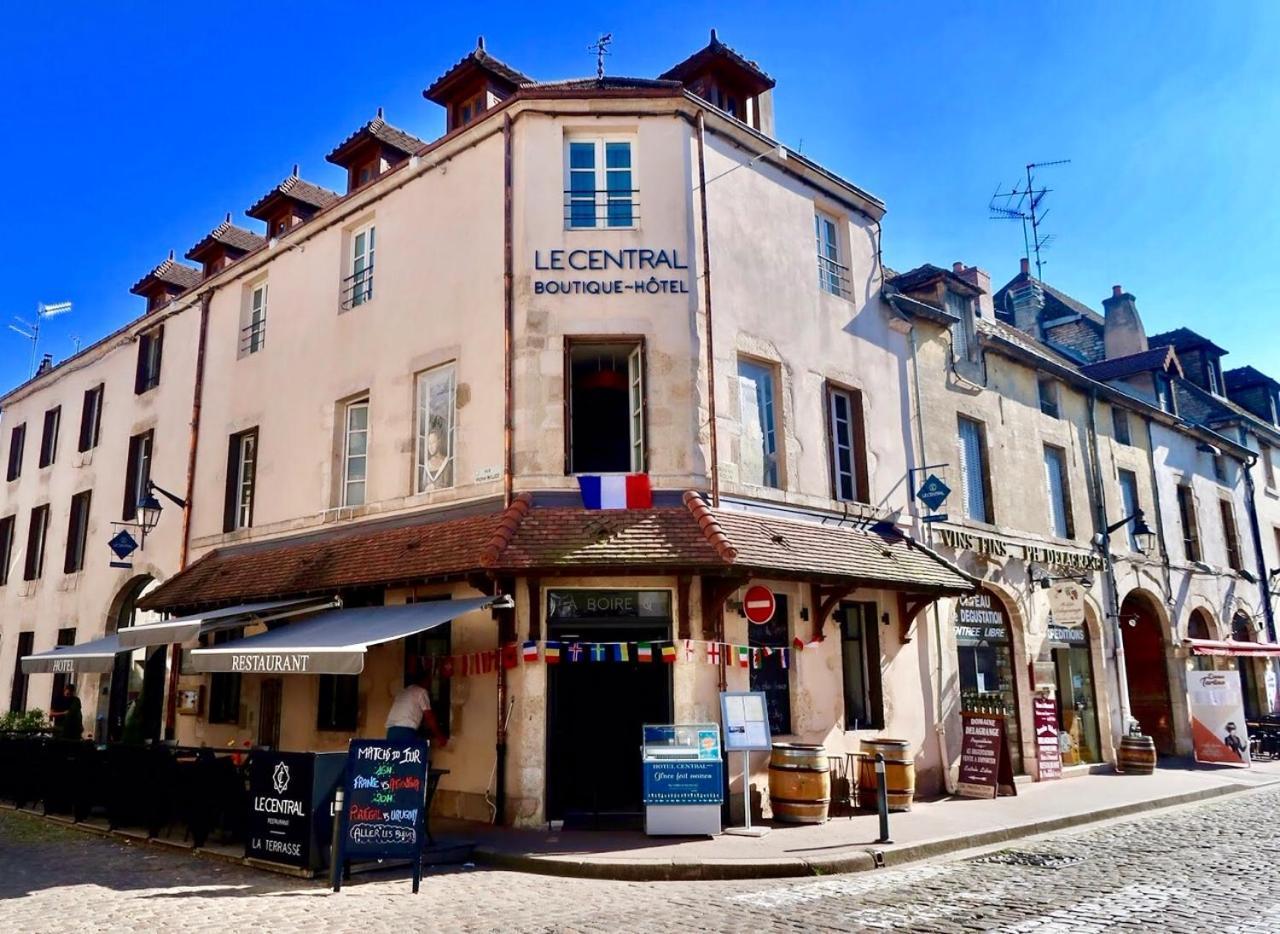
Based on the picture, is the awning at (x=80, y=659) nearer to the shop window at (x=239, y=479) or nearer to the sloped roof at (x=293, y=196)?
the shop window at (x=239, y=479)

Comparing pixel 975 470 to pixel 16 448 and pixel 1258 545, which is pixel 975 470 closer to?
pixel 1258 545

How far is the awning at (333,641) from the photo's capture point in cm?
941

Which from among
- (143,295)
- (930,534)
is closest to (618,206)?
(930,534)

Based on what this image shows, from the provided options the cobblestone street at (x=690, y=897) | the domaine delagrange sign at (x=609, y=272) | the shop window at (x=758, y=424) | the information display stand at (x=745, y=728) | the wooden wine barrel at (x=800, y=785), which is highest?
the domaine delagrange sign at (x=609, y=272)

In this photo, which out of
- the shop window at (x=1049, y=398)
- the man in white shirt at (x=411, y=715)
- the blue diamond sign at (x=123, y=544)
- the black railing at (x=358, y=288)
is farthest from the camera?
the shop window at (x=1049, y=398)

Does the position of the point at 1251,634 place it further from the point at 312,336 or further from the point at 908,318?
the point at 312,336

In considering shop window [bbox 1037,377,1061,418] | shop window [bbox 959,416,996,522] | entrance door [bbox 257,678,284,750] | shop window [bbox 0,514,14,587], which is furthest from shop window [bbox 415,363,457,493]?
shop window [bbox 0,514,14,587]

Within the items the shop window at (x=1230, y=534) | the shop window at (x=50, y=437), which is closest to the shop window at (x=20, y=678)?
the shop window at (x=50, y=437)

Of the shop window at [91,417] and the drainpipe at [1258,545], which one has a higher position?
the shop window at [91,417]

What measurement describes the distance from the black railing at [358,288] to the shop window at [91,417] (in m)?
9.13

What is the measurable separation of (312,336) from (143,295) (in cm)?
868

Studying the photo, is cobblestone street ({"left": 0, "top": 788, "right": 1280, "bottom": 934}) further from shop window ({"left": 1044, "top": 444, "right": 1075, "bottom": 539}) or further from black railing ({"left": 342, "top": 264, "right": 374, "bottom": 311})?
shop window ({"left": 1044, "top": 444, "right": 1075, "bottom": 539})

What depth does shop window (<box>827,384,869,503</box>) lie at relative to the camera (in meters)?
13.3

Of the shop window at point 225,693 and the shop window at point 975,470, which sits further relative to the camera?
the shop window at point 975,470
